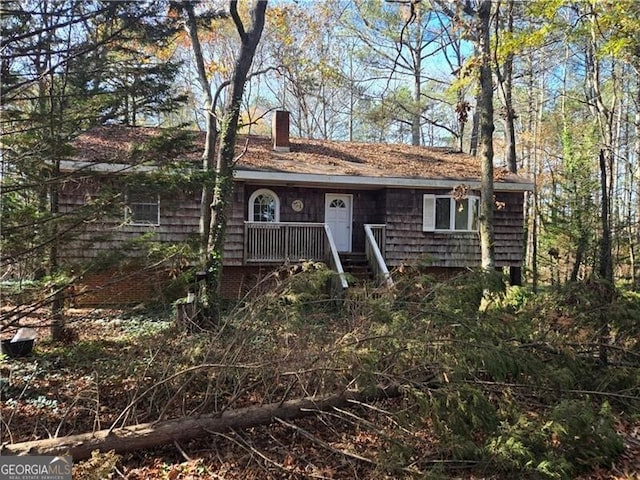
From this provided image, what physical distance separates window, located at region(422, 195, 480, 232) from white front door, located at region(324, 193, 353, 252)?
2.23m

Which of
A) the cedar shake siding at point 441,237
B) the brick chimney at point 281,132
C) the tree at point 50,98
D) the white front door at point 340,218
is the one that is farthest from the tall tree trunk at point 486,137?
the tree at point 50,98

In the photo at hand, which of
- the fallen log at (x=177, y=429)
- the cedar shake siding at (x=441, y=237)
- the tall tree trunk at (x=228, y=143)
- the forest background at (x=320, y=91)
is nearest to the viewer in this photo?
the fallen log at (x=177, y=429)

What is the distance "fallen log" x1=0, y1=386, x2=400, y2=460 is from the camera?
3559mm

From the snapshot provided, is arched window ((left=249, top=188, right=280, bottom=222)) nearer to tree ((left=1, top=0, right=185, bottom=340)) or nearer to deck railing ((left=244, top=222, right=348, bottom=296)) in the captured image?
deck railing ((left=244, top=222, right=348, bottom=296))

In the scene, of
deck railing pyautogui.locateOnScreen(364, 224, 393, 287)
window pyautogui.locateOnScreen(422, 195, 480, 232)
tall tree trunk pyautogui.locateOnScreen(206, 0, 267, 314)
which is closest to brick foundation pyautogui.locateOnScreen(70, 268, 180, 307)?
tall tree trunk pyautogui.locateOnScreen(206, 0, 267, 314)

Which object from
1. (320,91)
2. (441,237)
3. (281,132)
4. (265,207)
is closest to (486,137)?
Result: (441,237)

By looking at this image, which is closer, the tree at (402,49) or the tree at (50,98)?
the tree at (50,98)

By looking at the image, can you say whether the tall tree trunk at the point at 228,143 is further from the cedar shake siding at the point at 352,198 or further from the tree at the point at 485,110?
the tree at the point at 485,110

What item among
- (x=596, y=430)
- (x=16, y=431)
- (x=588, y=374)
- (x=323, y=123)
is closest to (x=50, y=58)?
(x=16, y=431)

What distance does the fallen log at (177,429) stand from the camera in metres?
3.56

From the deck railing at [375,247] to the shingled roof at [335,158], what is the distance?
5.04ft

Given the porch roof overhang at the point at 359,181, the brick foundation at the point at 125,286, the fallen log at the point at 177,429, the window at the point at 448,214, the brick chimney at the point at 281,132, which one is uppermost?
the brick chimney at the point at 281,132

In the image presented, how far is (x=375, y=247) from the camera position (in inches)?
444

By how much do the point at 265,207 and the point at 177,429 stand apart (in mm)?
8572
